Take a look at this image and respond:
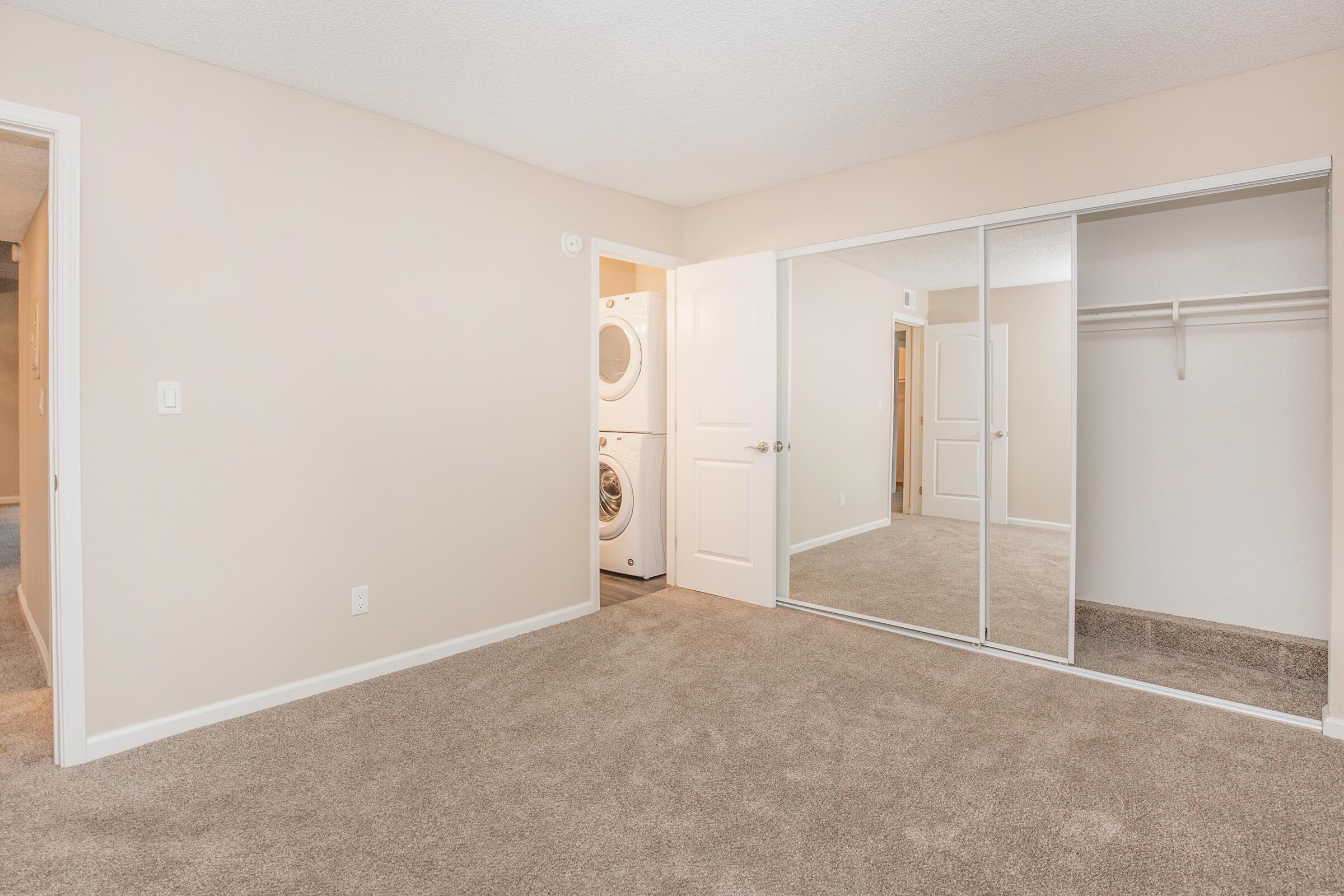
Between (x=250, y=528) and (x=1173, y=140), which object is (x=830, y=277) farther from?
(x=250, y=528)

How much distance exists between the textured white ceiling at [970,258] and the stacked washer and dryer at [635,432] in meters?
1.38

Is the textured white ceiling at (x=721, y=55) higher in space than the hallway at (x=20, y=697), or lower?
higher

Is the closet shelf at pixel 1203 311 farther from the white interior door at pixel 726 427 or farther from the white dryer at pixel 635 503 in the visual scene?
the white dryer at pixel 635 503

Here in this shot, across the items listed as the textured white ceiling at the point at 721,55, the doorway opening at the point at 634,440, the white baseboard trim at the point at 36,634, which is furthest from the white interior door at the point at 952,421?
the white baseboard trim at the point at 36,634

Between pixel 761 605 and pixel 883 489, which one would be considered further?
pixel 761 605

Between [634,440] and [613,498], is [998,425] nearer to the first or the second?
[634,440]

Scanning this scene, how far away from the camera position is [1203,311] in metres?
3.01

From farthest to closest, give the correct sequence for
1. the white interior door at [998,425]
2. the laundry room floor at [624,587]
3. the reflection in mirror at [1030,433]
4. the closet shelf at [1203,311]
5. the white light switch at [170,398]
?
the laundry room floor at [624,587] → the white interior door at [998,425] → the reflection in mirror at [1030,433] → the closet shelf at [1203,311] → the white light switch at [170,398]

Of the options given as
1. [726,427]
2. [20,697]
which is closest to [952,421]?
[726,427]

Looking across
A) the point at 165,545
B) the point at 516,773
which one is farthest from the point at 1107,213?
the point at 165,545

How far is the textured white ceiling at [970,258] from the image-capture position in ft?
9.99

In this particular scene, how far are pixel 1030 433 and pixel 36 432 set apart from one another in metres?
4.66

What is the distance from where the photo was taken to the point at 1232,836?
1.81m

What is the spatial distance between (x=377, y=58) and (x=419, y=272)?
88 centimetres
